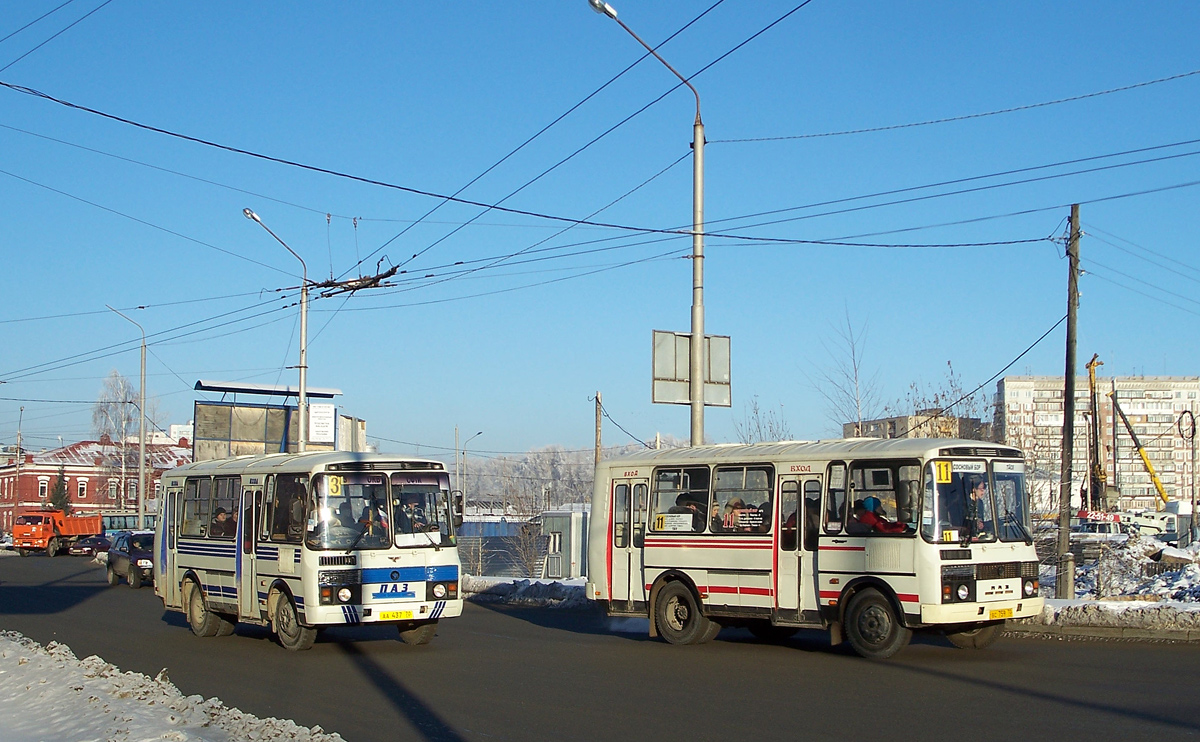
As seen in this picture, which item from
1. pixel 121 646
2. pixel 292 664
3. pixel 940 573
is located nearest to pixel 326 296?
pixel 121 646

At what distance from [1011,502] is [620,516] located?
5.86m

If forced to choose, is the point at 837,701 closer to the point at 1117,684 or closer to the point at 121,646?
the point at 1117,684

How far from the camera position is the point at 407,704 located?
443 inches

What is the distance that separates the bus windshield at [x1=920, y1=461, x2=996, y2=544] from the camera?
13695mm

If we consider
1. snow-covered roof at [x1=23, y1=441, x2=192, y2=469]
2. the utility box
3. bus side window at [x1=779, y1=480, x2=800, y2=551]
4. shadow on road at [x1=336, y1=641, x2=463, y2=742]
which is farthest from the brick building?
bus side window at [x1=779, y1=480, x2=800, y2=551]

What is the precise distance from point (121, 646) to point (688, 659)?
27.6 ft

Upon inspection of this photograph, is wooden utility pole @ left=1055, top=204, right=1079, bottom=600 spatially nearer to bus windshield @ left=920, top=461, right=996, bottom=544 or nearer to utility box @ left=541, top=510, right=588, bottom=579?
bus windshield @ left=920, top=461, right=996, bottom=544

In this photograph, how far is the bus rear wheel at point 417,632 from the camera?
16875 millimetres

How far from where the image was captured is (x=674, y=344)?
2034 cm

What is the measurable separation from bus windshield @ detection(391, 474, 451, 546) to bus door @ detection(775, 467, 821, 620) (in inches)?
182

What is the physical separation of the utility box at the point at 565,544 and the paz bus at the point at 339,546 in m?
15.7

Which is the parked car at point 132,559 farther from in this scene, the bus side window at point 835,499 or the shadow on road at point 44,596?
the bus side window at point 835,499

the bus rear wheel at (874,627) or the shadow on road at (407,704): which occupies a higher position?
the bus rear wheel at (874,627)

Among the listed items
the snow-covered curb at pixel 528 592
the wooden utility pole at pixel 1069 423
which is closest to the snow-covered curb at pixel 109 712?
Result: the snow-covered curb at pixel 528 592
